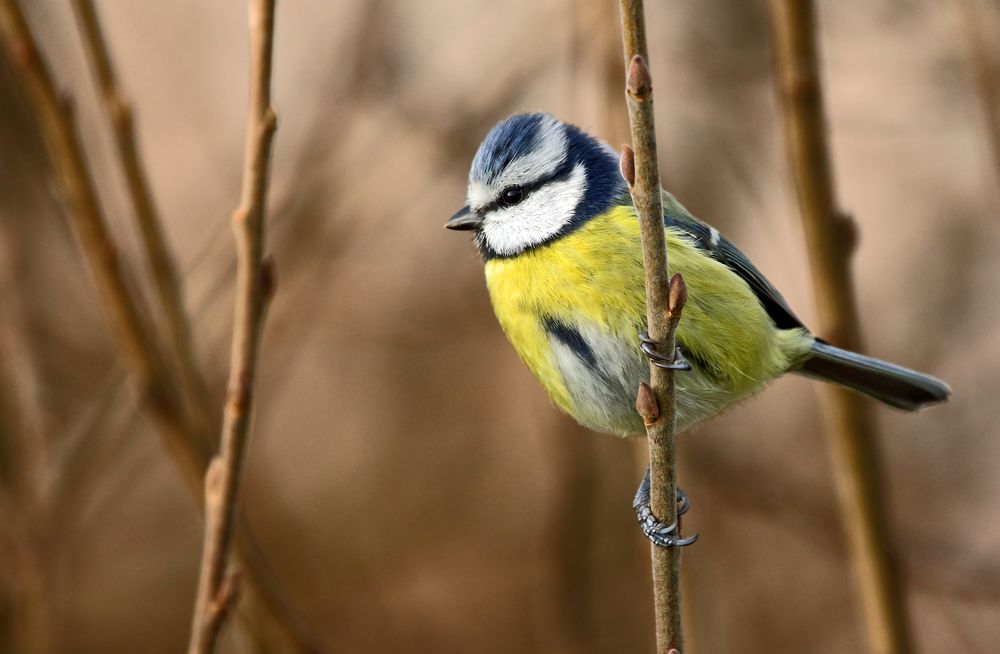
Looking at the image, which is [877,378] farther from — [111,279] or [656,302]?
[111,279]

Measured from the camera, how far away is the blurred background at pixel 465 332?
2.84m

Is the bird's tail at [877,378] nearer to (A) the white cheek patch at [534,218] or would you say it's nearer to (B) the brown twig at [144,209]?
(A) the white cheek patch at [534,218]

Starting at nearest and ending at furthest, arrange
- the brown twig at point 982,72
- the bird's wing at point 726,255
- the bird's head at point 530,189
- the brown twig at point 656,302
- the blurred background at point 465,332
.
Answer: the brown twig at point 656,302 → the bird's head at point 530,189 → the bird's wing at point 726,255 → the brown twig at point 982,72 → the blurred background at point 465,332

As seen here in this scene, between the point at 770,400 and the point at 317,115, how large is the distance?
1.79 m

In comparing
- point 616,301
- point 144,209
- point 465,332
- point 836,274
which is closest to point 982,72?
point 836,274

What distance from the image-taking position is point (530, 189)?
179 centimetres

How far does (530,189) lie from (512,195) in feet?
0.12

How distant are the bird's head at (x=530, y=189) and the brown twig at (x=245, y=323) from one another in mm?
717

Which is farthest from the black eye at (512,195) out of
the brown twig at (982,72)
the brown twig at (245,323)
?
the brown twig at (982,72)

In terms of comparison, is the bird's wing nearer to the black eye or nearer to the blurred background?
the black eye

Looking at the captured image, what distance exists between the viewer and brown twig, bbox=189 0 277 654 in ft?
3.30

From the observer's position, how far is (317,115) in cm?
280

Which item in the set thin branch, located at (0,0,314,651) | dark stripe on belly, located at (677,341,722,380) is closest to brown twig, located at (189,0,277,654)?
thin branch, located at (0,0,314,651)

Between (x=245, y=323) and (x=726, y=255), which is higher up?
(x=245, y=323)
